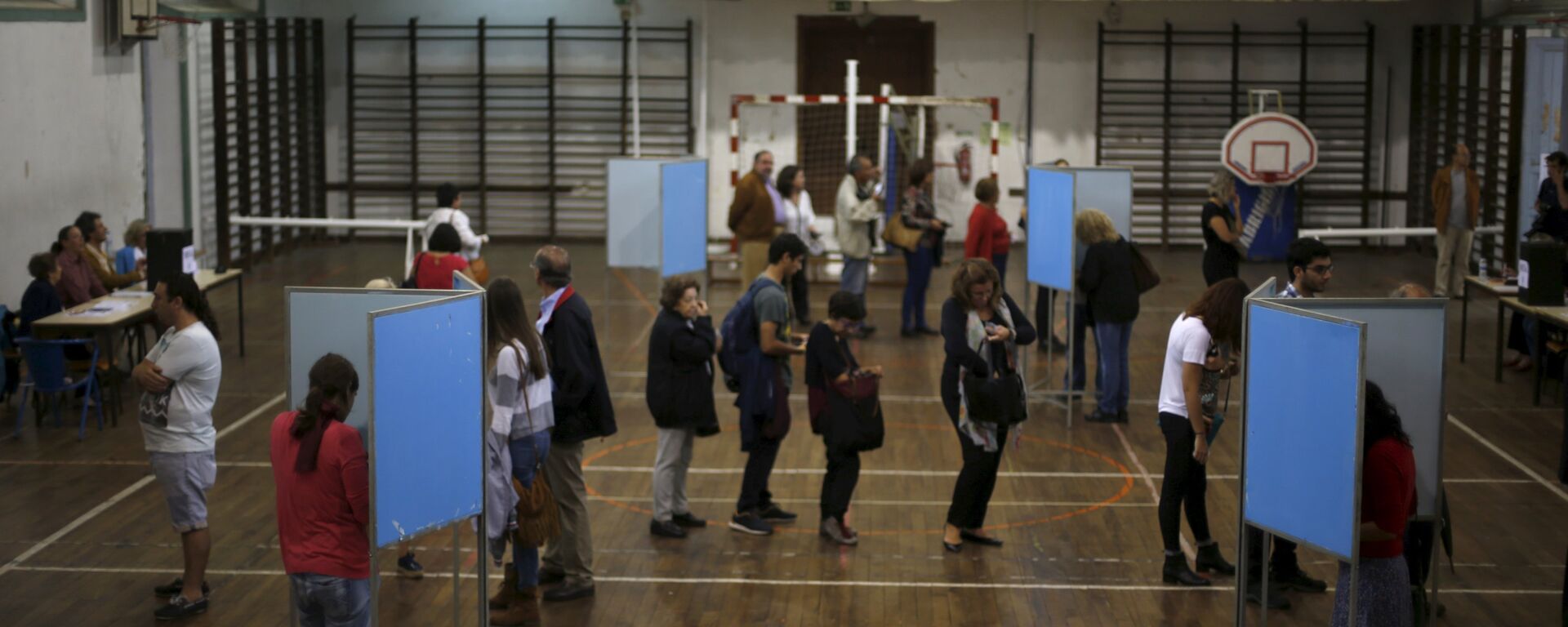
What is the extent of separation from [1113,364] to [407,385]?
5.89 meters

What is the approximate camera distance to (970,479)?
7359mm

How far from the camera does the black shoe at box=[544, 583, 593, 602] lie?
6.86m

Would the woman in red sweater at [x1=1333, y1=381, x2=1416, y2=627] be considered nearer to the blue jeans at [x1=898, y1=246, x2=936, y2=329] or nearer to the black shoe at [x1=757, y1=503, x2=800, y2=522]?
the black shoe at [x1=757, y1=503, x2=800, y2=522]

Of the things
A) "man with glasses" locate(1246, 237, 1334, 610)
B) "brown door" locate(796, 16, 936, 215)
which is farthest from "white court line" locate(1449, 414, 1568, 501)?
"brown door" locate(796, 16, 936, 215)

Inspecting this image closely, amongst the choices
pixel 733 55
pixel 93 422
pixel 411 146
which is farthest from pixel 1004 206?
pixel 93 422

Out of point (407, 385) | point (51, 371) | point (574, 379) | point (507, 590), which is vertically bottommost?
point (507, 590)

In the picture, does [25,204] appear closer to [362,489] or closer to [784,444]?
[784,444]

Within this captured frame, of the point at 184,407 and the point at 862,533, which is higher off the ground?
the point at 184,407

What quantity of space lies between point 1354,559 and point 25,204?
10215 millimetres

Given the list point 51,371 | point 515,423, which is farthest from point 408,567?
point 51,371

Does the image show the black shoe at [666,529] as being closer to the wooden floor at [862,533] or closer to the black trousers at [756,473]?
the wooden floor at [862,533]

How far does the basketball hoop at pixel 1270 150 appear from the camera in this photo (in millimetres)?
16625

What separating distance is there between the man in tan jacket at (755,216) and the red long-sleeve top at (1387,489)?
8.28 metres

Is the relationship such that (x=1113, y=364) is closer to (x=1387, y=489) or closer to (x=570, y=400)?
(x=570, y=400)
